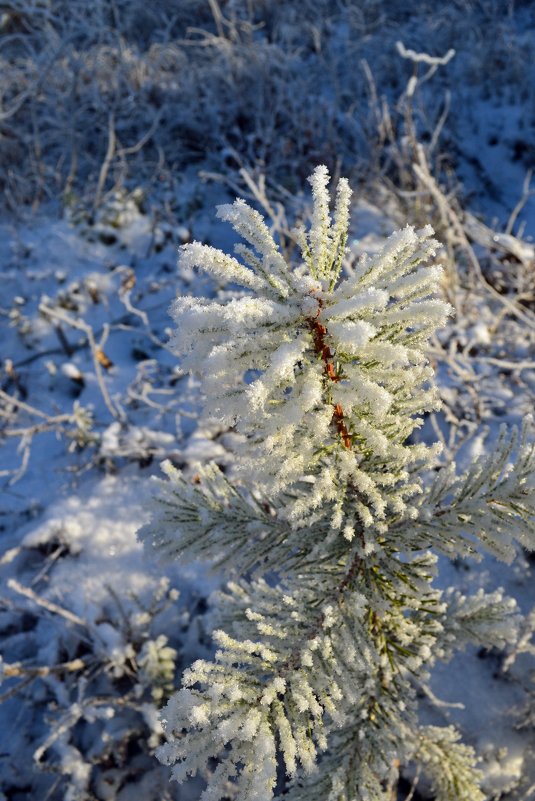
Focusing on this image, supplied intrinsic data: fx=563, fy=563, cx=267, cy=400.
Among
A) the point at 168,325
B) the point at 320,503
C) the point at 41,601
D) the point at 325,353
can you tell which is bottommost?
the point at 168,325

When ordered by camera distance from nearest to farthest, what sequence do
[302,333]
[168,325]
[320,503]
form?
A: 1. [302,333]
2. [320,503]
3. [168,325]

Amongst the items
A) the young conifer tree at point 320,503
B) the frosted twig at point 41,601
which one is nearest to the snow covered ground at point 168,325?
the frosted twig at point 41,601

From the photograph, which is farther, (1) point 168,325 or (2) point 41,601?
(1) point 168,325

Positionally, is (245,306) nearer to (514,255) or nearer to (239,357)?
(239,357)

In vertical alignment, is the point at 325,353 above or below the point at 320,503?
above

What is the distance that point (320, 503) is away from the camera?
3.25ft

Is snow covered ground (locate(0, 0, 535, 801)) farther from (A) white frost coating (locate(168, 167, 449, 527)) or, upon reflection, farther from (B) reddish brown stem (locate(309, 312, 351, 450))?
(B) reddish brown stem (locate(309, 312, 351, 450))

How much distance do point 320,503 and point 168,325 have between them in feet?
10.2

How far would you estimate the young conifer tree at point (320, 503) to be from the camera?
782mm

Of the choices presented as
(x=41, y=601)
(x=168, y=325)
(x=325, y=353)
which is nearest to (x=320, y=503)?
(x=325, y=353)

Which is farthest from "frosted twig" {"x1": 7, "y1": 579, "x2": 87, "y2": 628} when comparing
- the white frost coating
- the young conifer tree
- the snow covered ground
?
the white frost coating

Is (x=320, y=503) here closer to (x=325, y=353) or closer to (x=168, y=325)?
(x=325, y=353)

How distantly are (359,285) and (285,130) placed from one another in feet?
16.6

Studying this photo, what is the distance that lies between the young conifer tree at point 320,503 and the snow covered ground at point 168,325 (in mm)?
136
